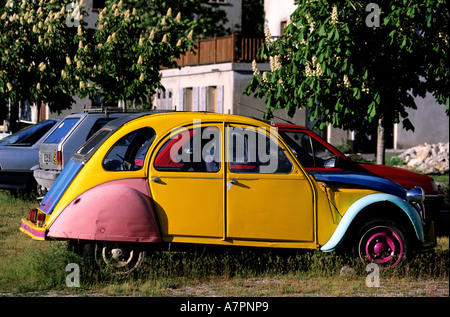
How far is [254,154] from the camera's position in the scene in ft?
31.6

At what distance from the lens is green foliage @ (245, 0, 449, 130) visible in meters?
15.6

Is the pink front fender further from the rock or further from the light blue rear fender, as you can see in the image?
the rock

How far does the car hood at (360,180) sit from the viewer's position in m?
9.70

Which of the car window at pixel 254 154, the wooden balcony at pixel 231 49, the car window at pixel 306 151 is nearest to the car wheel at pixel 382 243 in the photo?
the car window at pixel 254 154

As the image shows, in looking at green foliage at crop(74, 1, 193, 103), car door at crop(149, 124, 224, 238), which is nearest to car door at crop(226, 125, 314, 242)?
car door at crop(149, 124, 224, 238)

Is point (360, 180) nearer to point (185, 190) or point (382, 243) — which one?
point (382, 243)

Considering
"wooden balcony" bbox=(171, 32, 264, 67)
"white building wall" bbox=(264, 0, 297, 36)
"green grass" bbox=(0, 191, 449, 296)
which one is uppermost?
"white building wall" bbox=(264, 0, 297, 36)

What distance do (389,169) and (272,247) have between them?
4.42m

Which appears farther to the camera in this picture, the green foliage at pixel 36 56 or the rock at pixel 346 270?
the green foliage at pixel 36 56

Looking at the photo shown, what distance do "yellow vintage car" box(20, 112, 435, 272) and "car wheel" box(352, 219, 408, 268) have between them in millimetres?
13

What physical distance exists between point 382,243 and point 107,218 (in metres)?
3.12

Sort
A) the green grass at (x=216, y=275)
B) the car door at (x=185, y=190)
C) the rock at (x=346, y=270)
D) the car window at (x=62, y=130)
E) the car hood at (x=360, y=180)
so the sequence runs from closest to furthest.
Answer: the green grass at (x=216, y=275) → the car door at (x=185, y=190) → the car hood at (x=360, y=180) → the rock at (x=346, y=270) → the car window at (x=62, y=130)

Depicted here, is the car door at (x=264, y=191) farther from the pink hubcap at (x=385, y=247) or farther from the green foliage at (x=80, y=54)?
the green foliage at (x=80, y=54)

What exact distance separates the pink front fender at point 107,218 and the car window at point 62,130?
610 centimetres
